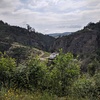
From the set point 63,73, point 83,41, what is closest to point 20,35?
point 83,41

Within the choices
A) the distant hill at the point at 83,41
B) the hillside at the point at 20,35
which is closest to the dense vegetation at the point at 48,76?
the distant hill at the point at 83,41

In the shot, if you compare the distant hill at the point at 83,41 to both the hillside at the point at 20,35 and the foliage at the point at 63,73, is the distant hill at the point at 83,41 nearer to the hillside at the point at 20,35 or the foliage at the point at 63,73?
the hillside at the point at 20,35

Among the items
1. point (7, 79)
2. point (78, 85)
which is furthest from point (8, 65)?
point (78, 85)

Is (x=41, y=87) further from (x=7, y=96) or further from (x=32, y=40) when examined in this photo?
(x=32, y=40)

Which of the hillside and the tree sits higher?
the hillside

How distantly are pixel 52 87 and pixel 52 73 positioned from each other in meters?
0.57

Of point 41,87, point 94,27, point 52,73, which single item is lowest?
point 41,87

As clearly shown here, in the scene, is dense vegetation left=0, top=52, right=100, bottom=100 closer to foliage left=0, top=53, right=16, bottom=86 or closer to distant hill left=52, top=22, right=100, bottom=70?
foliage left=0, top=53, right=16, bottom=86

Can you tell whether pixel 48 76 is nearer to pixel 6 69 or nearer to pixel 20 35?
pixel 6 69

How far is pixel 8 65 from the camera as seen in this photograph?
8219 millimetres

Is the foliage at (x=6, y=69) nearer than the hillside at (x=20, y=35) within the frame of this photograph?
Yes

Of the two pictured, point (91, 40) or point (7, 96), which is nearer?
point (7, 96)

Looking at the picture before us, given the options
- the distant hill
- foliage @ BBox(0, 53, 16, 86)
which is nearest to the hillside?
the distant hill

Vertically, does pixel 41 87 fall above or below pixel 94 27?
below
